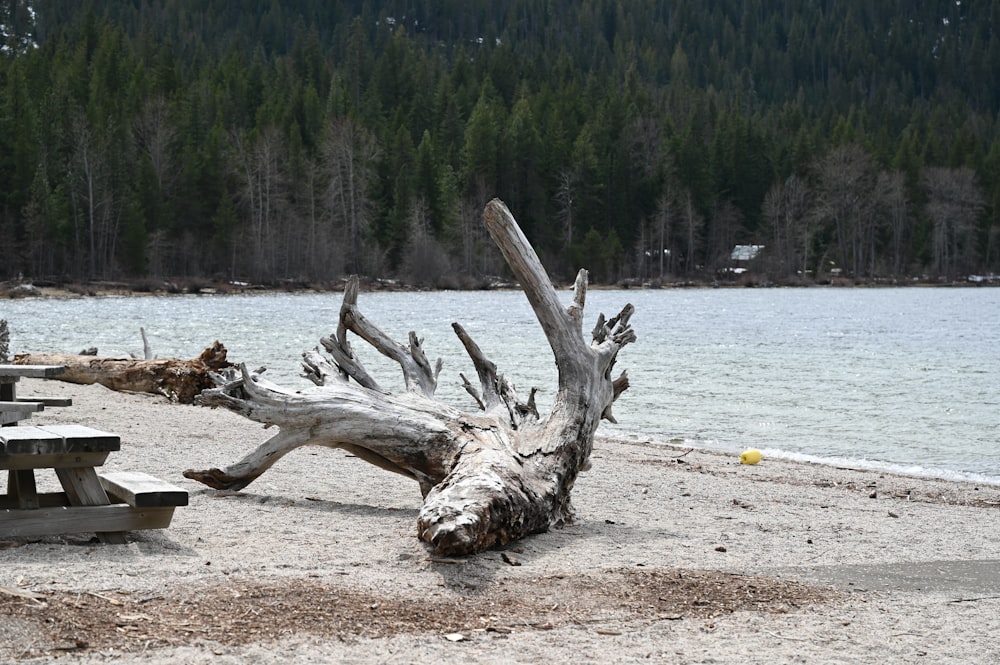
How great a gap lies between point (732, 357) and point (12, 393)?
2351cm

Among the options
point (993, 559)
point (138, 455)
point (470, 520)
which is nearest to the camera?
point (470, 520)

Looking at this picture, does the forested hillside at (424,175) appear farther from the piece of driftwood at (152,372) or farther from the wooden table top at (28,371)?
the wooden table top at (28,371)

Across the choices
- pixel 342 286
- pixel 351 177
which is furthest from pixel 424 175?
pixel 342 286

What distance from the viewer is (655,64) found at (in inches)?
7525

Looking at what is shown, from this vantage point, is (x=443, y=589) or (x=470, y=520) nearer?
(x=443, y=589)

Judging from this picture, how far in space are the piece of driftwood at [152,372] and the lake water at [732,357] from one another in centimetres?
436

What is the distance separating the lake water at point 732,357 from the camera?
52.1 feet

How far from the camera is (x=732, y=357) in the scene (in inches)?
1230

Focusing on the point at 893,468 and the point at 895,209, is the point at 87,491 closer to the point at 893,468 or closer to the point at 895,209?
the point at 893,468

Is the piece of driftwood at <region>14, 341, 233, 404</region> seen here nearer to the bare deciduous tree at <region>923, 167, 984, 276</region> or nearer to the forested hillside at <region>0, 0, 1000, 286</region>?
the forested hillside at <region>0, 0, 1000, 286</region>

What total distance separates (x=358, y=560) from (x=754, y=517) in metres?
3.39

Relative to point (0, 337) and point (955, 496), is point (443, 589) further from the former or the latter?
point (0, 337)

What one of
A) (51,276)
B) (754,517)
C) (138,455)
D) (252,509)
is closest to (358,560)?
(252,509)

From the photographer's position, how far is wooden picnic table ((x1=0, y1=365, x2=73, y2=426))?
28.6 ft
